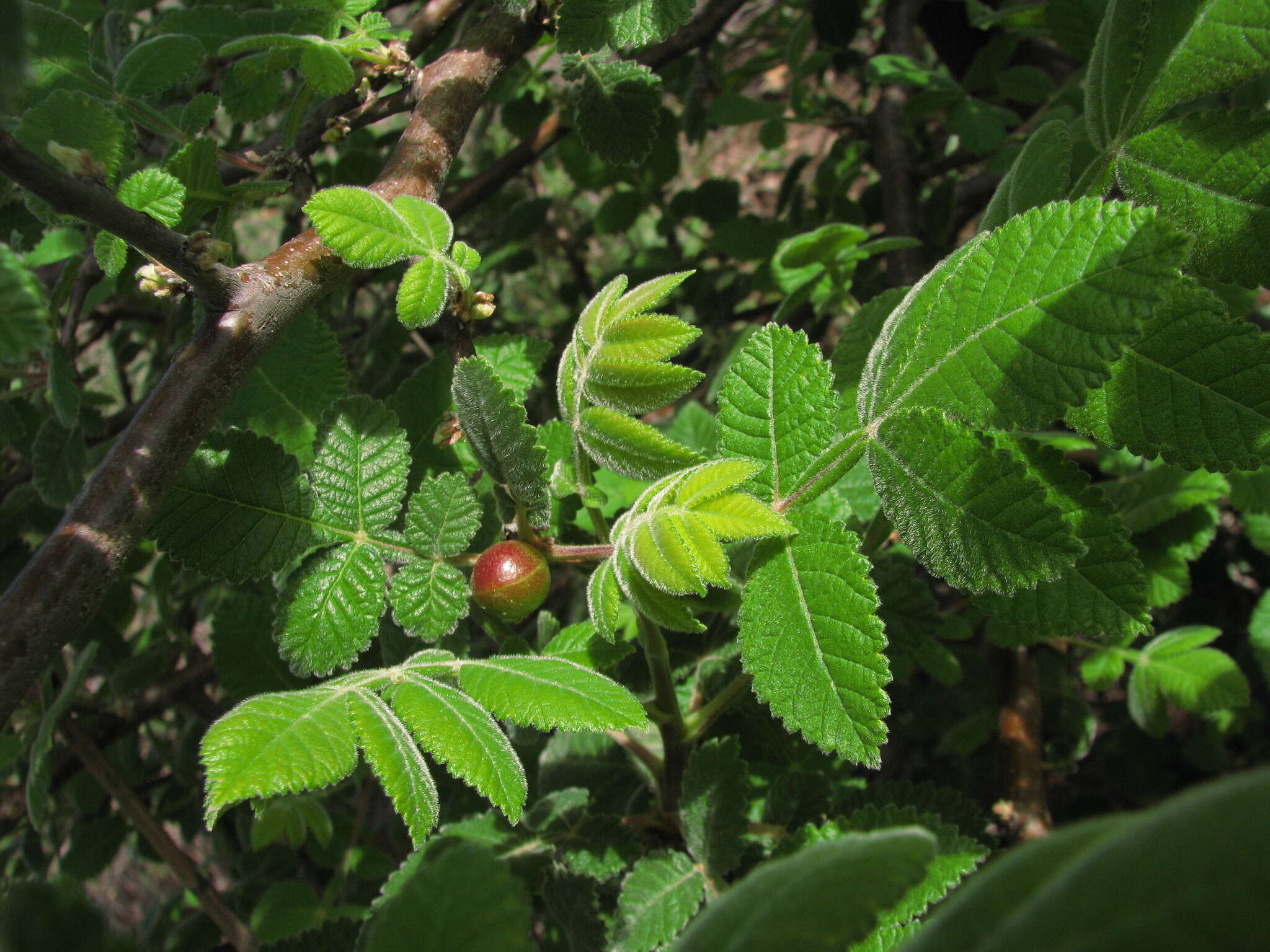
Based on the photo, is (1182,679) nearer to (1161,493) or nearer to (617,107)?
(1161,493)

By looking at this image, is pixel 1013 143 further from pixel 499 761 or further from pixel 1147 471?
pixel 499 761

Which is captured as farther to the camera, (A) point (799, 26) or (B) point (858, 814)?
(A) point (799, 26)

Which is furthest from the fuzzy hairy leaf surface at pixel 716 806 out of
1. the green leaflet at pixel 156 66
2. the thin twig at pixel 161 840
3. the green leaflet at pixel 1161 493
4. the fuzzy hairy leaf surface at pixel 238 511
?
the green leaflet at pixel 156 66

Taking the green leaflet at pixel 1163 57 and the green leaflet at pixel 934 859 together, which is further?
the green leaflet at pixel 934 859

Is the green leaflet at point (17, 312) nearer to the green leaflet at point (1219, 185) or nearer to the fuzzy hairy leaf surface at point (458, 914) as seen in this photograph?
the fuzzy hairy leaf surface at point (458, 914)

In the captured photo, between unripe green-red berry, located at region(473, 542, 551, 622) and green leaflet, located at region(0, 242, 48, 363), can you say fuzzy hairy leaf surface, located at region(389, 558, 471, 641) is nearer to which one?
unripe green-red berry, located at region(473, 542, 551, 622)

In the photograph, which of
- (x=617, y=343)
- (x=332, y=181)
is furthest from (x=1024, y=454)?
(x=332, y=181)
